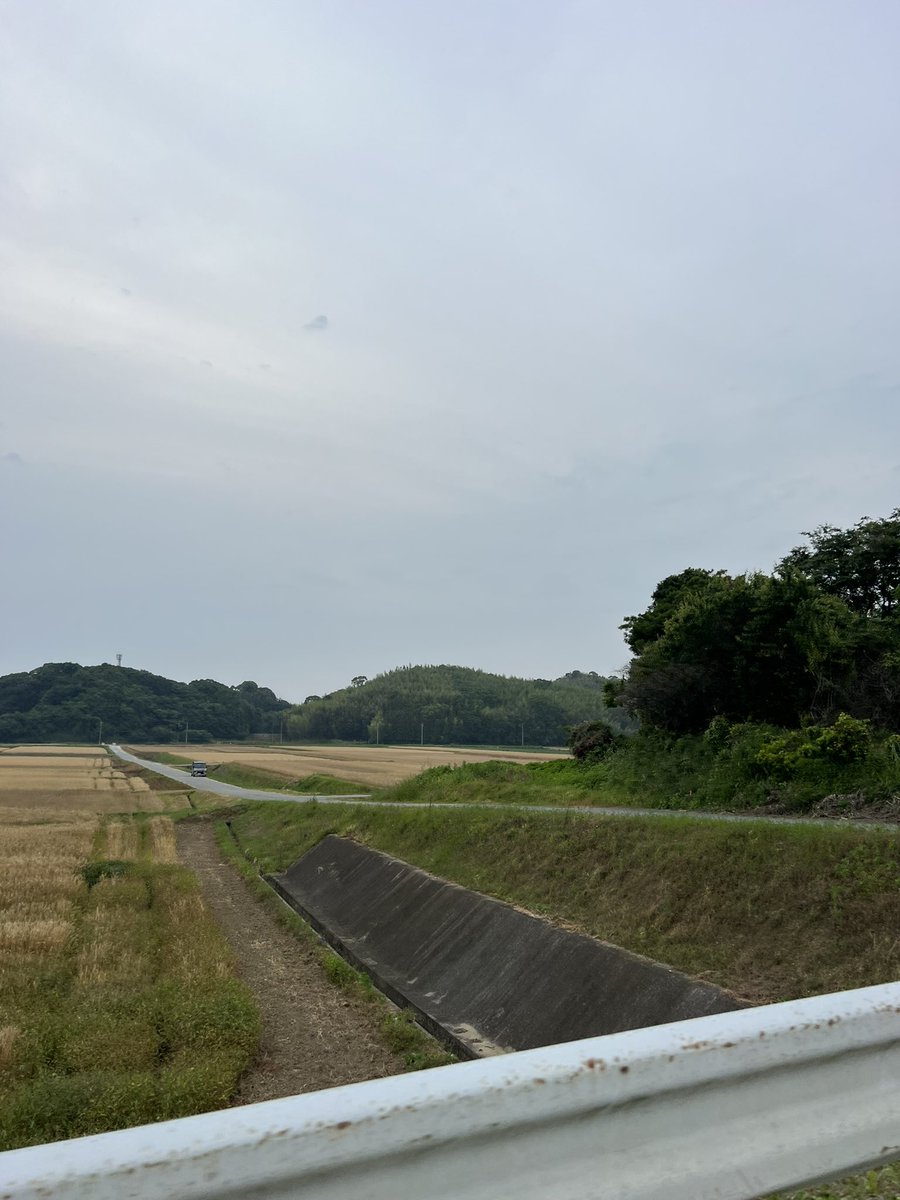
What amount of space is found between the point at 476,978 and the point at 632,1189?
35.1 feet

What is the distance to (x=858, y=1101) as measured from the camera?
2.60m

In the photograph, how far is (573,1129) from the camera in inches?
88.3

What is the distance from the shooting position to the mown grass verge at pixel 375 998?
418 inches

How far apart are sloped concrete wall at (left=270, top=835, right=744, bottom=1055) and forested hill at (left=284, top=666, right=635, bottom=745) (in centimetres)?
9974

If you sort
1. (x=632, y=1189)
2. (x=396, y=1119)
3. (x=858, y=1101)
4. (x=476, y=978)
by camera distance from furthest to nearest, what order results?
(x=476, y=978) → (x=858, y=1101) → (x=632, y=1189) → (x=396, y=1119)

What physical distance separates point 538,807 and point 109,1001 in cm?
1197

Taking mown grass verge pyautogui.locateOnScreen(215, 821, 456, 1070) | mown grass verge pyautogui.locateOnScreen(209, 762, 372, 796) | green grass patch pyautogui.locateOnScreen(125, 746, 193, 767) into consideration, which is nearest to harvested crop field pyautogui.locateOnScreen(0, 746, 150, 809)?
mown grass verge pyautogui.locateOnScreen(209, 762, 372, 796)

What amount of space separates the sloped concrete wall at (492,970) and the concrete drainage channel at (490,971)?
0.05 feet

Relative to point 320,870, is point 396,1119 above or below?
above

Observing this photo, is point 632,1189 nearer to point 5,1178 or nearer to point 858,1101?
point 858,1101

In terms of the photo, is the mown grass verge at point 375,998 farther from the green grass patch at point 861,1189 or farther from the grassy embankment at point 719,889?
the green grass patch at point 861,1189

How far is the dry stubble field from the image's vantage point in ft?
26.6

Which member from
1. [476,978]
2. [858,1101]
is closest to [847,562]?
[476,978]

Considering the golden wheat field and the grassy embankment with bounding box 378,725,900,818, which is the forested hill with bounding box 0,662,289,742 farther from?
the grassy embankment with bounding box 378,725,900,818
